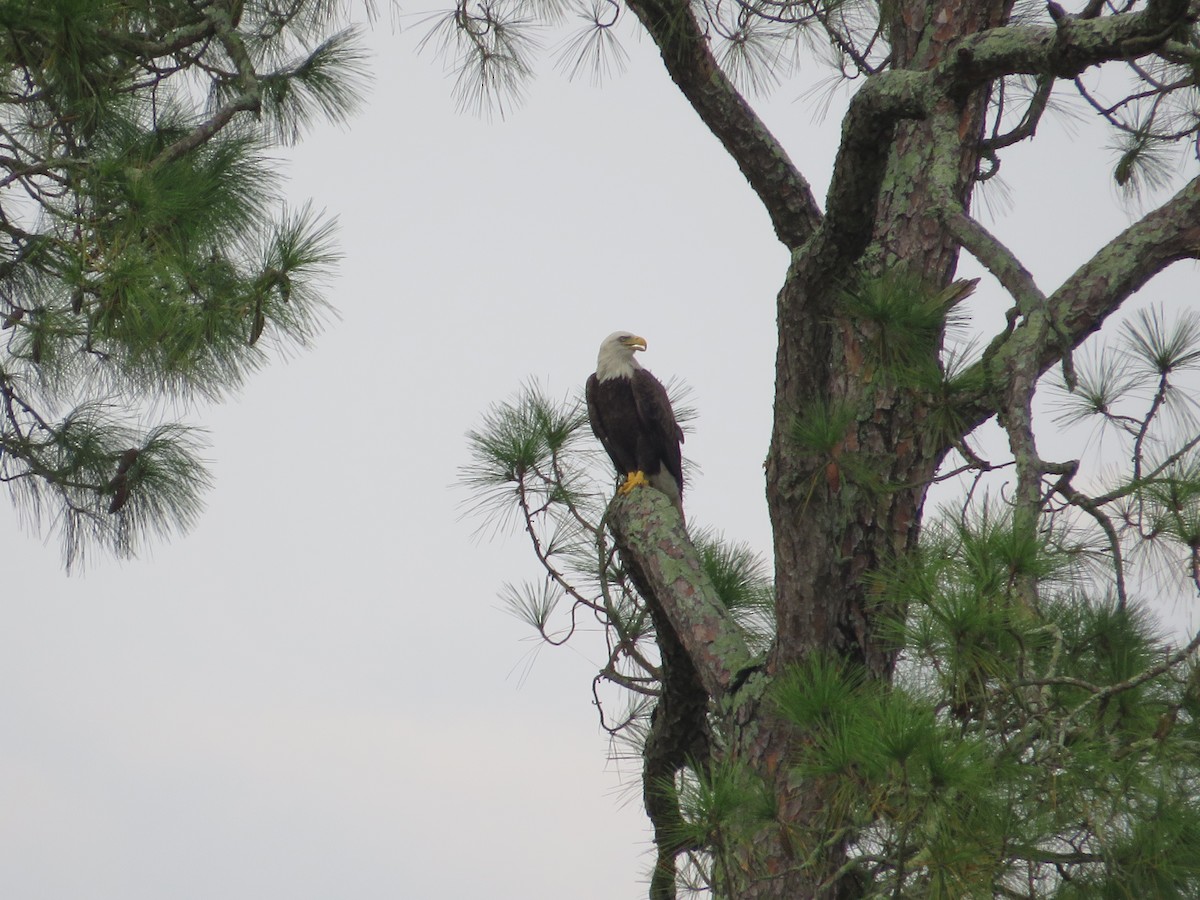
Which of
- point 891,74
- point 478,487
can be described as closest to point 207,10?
point 478,487

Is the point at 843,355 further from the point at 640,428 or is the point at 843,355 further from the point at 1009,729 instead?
the point at 640,428

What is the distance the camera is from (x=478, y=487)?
3709 millimetres

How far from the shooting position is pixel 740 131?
3.00 metres

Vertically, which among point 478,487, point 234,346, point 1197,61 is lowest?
point 1197,61

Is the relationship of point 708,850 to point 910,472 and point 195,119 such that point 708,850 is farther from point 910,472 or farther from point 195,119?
point 195,119

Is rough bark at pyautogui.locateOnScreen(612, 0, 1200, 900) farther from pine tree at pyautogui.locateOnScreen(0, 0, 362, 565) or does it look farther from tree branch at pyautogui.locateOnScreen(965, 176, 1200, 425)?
pine tree at pyautogui.locateOnScreen(0, 0, 362, 565)

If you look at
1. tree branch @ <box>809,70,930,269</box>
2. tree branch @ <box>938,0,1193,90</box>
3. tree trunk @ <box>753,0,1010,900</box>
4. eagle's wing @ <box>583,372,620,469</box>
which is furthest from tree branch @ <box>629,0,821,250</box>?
eagle's wing @ <box>583,372,620,469</box>

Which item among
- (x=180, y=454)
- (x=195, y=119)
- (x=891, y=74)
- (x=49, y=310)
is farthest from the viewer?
(x=180, y=454)

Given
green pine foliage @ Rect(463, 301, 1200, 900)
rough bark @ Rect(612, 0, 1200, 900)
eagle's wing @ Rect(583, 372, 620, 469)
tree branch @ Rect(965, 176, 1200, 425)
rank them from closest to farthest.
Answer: green pine foliage @ Rect(463, 301, 1200, 900)
rough bark @ Rect(612, 0, 1200, 900)
tree branch @ Rect(965, 176, 1200, 425)
eagle's wing @ Rect(583, 372, 620, 469)

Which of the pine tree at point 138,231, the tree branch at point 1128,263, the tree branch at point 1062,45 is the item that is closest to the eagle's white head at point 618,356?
the pine tree at point 138,231

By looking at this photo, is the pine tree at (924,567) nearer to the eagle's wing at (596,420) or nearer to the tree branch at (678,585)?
the tree branch at (678,585)

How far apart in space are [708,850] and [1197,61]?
4.56 ft

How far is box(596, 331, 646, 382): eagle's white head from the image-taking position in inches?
205

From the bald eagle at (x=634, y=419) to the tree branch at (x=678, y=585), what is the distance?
1659 mm
